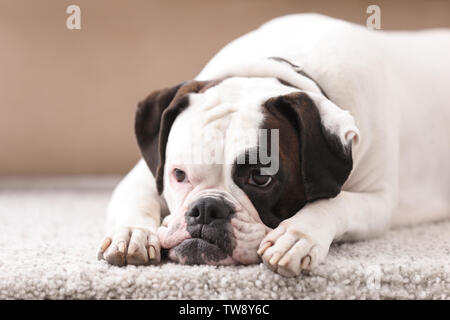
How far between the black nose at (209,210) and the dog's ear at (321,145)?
193 mm

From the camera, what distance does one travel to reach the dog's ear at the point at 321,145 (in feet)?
4.45

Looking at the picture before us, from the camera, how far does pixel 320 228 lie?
131 cm

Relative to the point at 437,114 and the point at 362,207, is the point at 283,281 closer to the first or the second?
the point at 362,207

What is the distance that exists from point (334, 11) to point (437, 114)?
0.83m

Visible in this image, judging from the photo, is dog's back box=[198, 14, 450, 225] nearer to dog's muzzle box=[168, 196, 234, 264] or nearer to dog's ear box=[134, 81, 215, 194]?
dog's ear box=[134, 81, 215, 194]

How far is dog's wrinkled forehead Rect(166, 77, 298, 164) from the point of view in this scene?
1.32 meters

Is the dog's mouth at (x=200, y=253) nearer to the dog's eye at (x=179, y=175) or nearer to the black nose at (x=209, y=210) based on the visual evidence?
the black nose at (x=209, y=210)

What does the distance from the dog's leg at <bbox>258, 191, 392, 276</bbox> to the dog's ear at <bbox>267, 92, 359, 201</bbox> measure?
5 centimetres

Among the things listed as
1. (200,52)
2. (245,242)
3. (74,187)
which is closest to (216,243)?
(245,242)

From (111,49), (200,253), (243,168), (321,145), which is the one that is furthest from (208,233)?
(111,49)

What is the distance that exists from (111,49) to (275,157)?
1478 mm

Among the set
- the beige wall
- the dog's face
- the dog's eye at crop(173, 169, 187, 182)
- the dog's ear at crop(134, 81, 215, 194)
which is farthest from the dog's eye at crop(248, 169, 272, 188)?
the beige wall

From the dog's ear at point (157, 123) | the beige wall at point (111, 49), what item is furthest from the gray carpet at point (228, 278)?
the beige wall at point (111, 49)

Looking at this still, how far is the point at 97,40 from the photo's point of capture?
8.57 ft
